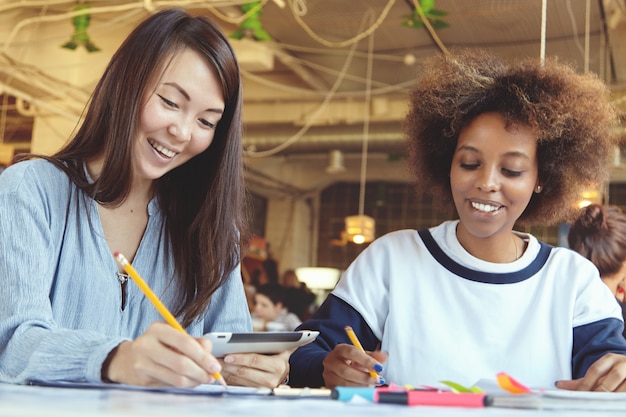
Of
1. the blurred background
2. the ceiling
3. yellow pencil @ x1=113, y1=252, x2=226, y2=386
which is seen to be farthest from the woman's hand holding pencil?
the ceiling

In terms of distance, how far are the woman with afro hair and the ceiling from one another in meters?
1.90

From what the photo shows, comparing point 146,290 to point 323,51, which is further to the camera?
point 323,51

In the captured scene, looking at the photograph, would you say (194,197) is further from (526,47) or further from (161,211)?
(526,47)

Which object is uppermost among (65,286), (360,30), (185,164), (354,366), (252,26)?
(360,30)

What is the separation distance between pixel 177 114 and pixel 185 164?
0.69ft

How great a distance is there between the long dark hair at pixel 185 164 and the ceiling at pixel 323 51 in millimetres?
2376

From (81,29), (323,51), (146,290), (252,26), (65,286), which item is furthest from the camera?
(323,51)

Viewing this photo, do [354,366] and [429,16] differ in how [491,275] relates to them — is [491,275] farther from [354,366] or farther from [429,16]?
[429,16]

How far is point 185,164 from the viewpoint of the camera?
1548 mm

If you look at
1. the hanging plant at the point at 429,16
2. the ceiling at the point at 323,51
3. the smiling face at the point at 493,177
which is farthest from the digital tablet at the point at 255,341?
the hanging plant at the point at 429,16

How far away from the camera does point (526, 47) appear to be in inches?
208

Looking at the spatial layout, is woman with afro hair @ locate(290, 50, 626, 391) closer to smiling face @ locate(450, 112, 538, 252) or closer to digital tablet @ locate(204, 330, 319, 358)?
smiling face @ locate(450, 112, 538, 252)

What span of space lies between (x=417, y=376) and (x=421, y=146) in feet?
1.95

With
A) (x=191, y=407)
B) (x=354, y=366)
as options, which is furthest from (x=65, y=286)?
(x=191, y=407)
